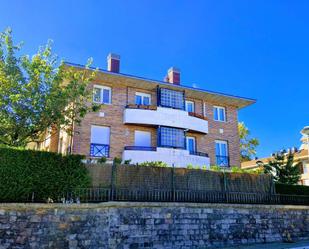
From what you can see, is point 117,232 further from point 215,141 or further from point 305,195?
point 215,141

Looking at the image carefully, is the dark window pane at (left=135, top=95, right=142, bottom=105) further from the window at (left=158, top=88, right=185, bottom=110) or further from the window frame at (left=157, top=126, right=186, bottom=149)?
the window frame at (left=157, top=126, right=186, bottom=149)

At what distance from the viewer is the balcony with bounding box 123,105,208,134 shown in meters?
21.1

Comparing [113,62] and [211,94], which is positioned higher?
[113,62]

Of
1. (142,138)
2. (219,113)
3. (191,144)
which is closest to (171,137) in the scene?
(142,138)

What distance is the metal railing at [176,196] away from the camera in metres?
11.9

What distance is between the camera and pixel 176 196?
13.4 meters

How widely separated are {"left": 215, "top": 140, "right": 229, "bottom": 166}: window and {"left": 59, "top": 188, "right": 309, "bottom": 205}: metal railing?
7.59 meters

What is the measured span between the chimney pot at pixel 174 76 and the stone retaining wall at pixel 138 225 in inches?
500

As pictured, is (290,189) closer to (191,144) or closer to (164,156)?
(164,156)

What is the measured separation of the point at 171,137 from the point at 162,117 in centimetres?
149

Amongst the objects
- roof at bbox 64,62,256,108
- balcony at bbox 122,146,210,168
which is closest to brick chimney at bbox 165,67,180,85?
roof at bbox 64,62,256,108

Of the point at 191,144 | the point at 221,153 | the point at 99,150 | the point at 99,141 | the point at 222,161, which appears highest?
the point at 191,144

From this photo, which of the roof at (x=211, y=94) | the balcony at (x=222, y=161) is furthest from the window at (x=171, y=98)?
the balcony at (x=222, y=161)

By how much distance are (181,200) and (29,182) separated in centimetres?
606
